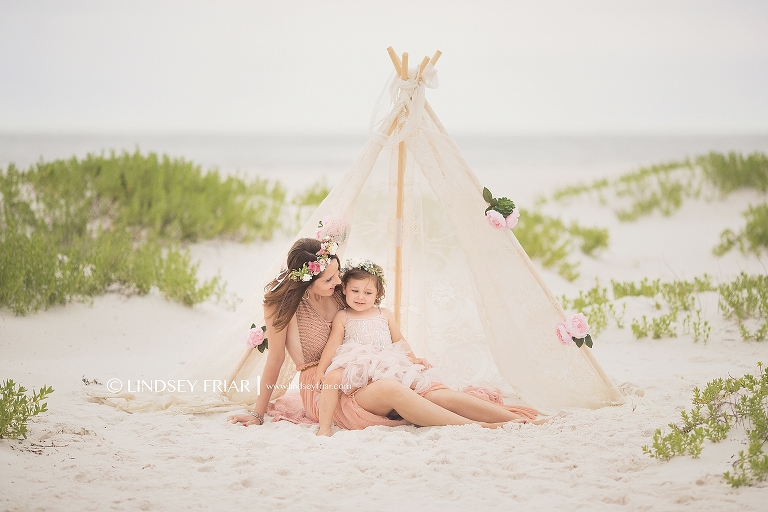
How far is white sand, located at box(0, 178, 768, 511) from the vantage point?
248 centimetres

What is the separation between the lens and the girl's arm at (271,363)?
3.57 metres

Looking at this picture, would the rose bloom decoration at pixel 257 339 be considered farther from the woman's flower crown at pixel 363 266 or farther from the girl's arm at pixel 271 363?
the woman's flower crown at pixel 363 266

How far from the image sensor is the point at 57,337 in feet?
16.1

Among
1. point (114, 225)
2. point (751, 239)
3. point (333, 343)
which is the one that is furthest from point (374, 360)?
point (751, 239)

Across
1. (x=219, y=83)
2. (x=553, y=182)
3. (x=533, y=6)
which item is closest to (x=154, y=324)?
(x=553, y=182)

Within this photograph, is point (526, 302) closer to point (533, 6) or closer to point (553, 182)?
point (553, 182)

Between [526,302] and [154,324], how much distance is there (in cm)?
327

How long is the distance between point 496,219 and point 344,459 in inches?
62.6

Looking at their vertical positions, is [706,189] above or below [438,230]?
above

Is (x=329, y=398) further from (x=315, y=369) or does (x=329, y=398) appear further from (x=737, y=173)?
(x=737, y=173)

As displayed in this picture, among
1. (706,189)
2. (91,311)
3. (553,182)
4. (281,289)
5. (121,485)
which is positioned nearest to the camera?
(121,485)

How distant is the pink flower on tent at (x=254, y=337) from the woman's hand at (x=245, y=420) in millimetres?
408

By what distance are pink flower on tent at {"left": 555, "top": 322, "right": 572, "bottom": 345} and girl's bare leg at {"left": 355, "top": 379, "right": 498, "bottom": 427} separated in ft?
2.26

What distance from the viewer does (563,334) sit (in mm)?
3662
